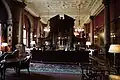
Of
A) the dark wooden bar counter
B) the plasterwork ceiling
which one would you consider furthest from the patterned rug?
the plasterwork ceiling

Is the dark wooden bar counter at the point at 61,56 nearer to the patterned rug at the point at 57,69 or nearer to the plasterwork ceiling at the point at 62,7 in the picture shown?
the patterned rug at the point at 57,69

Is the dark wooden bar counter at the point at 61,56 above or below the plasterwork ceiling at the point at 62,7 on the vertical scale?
below

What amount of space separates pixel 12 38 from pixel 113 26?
636 centimetres

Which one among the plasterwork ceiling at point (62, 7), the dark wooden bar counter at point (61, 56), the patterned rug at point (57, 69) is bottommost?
the patterned rug at point (57, 69)

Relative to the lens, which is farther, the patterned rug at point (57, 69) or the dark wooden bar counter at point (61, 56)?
the dark wooden bar counter at point (61, 56)

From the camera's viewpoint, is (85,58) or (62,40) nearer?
(85,58)

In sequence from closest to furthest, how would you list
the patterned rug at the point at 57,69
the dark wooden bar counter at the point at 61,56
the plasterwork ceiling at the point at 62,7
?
the patterned rug at the point at 57,69, the dark wooden bar counter at the point at 61,56, the plasterwork ceiling at the point at 62,7

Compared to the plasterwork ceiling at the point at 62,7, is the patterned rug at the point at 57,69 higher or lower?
lower

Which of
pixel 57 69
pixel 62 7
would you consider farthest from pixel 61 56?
pixel 62 7

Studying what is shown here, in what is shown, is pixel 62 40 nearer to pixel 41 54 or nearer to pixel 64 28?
pixel 64 28

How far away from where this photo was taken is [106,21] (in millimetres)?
11766

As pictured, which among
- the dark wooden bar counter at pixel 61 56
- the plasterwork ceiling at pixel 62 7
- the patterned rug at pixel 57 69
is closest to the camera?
the patterned rug at pixel 57 69

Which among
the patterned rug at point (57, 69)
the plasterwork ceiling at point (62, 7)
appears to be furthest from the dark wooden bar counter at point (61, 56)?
the plasterwork ceiling at point (62, 7)

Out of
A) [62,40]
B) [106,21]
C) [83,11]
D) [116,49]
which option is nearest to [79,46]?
[62,40]
